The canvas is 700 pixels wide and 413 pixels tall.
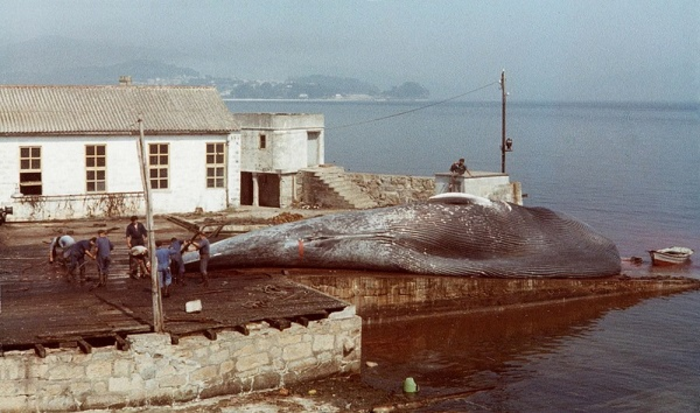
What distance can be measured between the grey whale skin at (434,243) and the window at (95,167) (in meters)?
10.6

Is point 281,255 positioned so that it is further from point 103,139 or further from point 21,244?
point 103,139

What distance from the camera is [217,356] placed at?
2084 centimetres

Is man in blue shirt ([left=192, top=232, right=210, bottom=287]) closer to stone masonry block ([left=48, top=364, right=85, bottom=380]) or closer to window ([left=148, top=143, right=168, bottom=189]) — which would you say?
stone masonry block ([left=48, top=364, right=85, bottom=380])

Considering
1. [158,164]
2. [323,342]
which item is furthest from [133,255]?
[158,164]

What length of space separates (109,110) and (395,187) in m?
13.8

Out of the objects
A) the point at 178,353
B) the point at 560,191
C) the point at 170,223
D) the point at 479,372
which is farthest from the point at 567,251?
the point at 560,191

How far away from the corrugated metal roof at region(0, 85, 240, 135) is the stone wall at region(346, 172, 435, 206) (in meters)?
7.72

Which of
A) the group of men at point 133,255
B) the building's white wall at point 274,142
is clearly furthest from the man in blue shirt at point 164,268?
the building's white wall at point 274,142

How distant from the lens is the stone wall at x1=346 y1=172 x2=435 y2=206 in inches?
1702

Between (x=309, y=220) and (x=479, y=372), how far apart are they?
Answer: 9.31 metres

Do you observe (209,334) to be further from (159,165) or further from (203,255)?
(159,165)

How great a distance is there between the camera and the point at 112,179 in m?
38.6

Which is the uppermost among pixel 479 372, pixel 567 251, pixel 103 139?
pixel 103 139

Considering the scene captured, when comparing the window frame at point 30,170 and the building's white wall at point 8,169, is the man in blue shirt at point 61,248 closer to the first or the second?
the building's white wall at point 8,169
